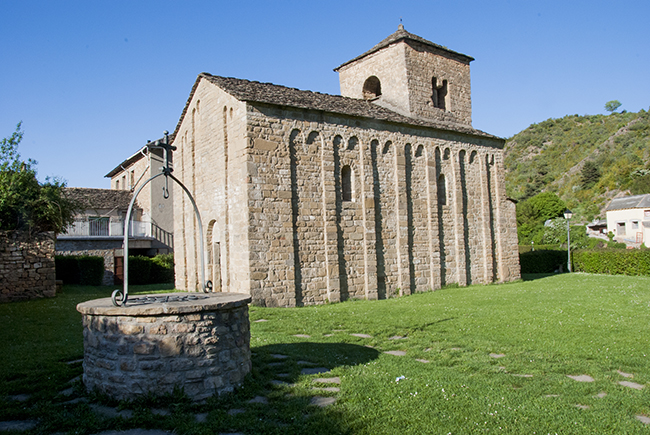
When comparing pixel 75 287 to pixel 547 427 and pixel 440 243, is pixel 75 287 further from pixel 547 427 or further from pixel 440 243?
pixel 547 427

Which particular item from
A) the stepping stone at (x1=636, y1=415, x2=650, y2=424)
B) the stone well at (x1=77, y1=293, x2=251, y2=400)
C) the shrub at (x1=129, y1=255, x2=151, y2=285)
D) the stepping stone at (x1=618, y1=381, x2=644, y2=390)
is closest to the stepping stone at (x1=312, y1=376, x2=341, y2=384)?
the stone well at (x1=77, y1=293, x2=251, y2=400)

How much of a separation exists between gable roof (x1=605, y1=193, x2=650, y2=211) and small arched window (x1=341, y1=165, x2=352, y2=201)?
37093 mm

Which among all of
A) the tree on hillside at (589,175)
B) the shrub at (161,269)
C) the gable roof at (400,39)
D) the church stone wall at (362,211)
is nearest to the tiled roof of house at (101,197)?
the shrub at (161,269)

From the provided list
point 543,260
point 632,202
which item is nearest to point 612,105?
point 632,202

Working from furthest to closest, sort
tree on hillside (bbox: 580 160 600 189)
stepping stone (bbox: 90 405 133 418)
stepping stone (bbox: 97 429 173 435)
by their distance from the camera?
tree on hillside (bbox: 580 160 600 189)
stepping stone (bbox: 90 405 133 418)
stepping stone (bbox: 97 429 173 435)

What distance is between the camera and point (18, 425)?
4.51 metres

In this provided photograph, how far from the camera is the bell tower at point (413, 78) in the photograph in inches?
774

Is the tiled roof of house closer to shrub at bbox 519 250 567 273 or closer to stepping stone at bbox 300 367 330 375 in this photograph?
stepping stone at bbox 300 367 330 375

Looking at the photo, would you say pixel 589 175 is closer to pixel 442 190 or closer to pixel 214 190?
pixel 442 190

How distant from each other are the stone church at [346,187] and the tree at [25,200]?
445 cm

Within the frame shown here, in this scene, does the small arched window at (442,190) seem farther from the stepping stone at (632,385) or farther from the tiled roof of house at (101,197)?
the tiled roof of house at (101,197)

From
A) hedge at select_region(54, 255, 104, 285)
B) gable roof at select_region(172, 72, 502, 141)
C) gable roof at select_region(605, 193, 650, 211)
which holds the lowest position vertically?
hedge at select_region(54, 255, 104, 285)

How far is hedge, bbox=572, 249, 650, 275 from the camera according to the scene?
73.7 feet

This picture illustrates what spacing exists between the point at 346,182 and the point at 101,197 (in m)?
19.7
